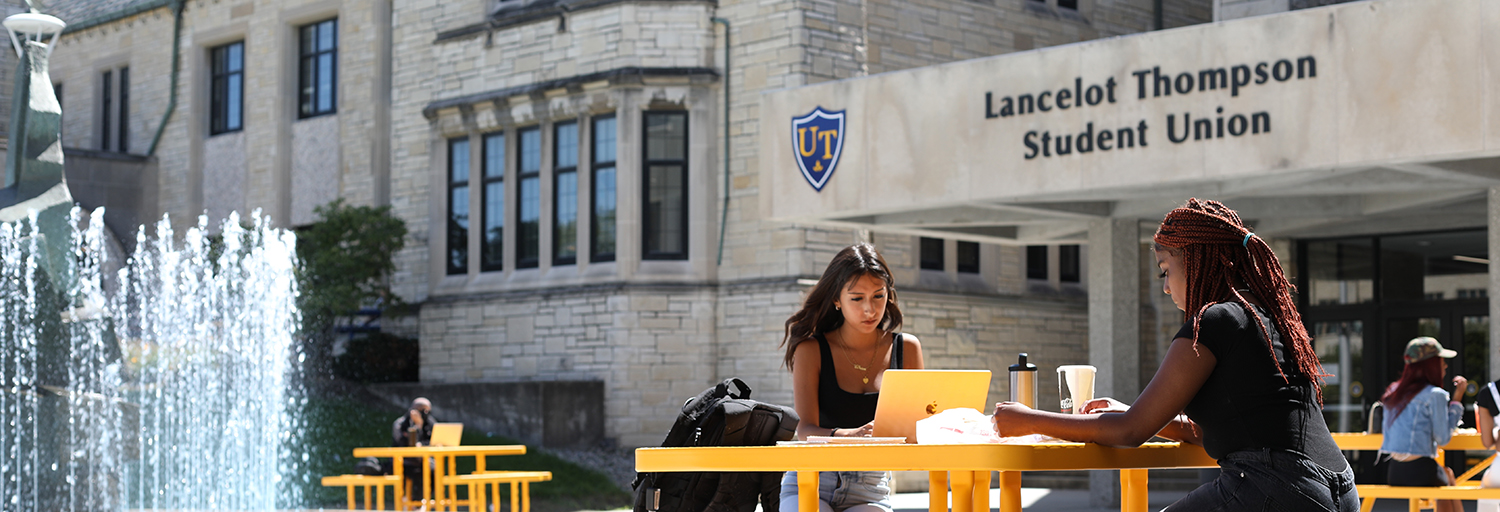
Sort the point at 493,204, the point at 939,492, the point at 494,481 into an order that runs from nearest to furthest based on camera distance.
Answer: the point at 939,492
the point at 494,481
the point at 493,204

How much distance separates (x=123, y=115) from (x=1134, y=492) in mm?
28767

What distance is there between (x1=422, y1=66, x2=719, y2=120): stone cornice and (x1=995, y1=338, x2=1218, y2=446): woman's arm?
16.4 meters

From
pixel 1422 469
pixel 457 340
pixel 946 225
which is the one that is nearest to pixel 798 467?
pixel 1422 469

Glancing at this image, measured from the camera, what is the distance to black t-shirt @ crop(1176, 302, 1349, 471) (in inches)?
139

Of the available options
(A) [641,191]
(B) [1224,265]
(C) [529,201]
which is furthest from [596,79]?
(B) [1224,265]

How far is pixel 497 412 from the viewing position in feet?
67.1

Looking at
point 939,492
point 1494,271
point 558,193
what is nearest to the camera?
point 939,492

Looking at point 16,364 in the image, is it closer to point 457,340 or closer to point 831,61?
point 457,340

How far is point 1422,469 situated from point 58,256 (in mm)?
12433

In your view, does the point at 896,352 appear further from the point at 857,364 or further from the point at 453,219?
the point at 453,219

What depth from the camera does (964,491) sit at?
4.37 m

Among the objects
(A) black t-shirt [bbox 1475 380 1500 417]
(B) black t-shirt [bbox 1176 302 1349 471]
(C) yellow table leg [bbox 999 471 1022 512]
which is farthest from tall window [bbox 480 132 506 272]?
(B) black t-shirt [bbox 1176 302 1349 471]

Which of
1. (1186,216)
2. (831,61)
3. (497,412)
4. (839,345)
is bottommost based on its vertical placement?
(497,412)

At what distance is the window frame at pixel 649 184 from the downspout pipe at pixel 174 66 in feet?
39.5
